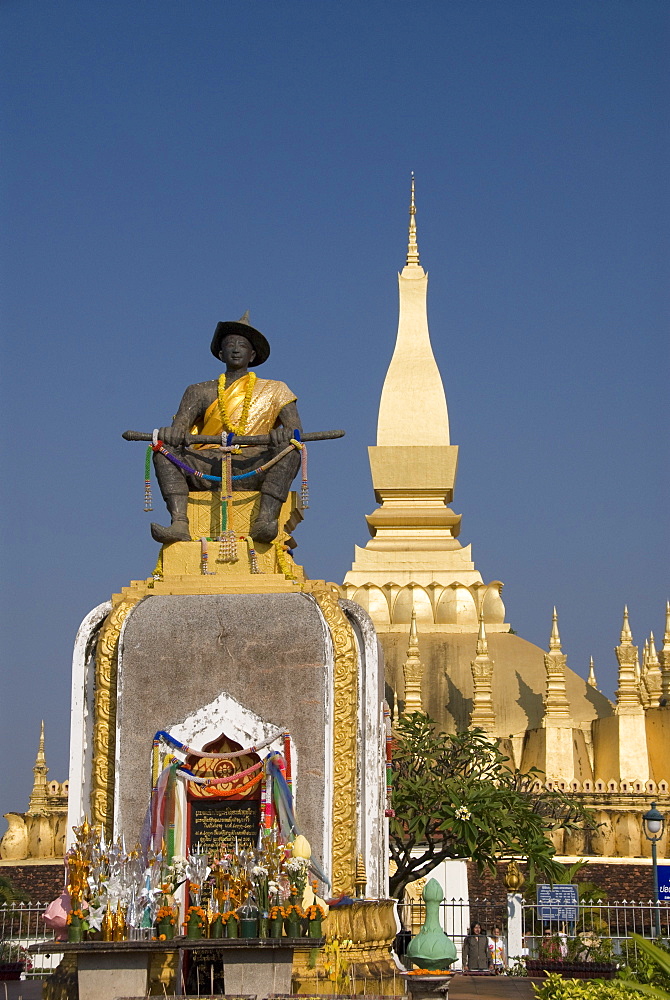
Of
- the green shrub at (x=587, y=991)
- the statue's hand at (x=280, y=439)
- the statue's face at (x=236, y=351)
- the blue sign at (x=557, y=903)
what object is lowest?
the green shrub at (x=587, y=991)

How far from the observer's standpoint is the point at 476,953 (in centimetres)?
2038

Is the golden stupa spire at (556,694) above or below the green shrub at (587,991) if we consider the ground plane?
above

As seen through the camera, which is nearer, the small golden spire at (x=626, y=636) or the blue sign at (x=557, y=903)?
the blue sign at (x=557, y=903)

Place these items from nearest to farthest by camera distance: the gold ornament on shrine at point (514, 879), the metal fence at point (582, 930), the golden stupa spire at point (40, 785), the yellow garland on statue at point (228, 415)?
the yellow garland on statue at point (228, 415) < the metal fence at point (582, 930) < the gold ornament on shrine at point (514, 879) < the golden stupa spire at point (40, 785)

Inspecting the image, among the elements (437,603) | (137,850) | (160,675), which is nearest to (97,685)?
(160,675)

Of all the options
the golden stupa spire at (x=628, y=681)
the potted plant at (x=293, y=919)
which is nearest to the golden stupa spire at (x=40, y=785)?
the golden stupa spire at (x=628, y=681)

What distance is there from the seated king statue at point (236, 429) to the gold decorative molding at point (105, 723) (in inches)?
51.6

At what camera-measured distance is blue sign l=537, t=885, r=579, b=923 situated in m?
19.4

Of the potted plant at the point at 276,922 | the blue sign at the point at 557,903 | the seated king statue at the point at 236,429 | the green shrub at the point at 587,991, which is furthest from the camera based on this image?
the blue sign at the point at 557,903

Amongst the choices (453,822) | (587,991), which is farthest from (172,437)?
(587,991)

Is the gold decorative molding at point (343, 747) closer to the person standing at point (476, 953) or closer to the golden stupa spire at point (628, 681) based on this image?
the person standing at point (476, 953)

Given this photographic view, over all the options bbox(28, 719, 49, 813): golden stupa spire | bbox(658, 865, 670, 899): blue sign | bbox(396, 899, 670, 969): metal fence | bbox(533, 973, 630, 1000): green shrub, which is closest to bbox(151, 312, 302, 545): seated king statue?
bbox(396, 899, 670, 969): metal fence

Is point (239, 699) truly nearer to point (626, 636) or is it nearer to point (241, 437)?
point (241, 437)

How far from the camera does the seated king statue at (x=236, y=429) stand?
15.0 metres
